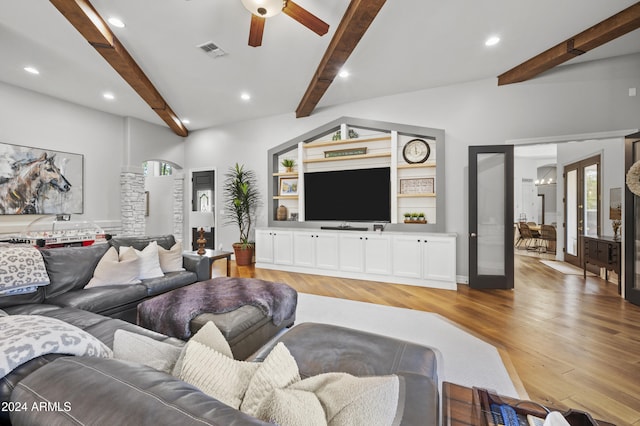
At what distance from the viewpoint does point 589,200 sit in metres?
5.68

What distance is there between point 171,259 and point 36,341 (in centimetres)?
265

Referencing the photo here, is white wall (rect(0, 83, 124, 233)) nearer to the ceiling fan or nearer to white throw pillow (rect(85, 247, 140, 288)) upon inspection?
white throw pillow (rect(85, 247, 140, 288))

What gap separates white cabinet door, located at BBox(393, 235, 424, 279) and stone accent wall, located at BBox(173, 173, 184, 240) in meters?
5.52

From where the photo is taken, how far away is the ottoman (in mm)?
1993

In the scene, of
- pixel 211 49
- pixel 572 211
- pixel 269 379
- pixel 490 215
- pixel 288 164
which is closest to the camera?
pixel 269 379

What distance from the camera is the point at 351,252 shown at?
15.6 feet

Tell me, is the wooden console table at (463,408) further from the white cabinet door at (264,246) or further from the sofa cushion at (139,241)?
the white cabinet door at (264,246)

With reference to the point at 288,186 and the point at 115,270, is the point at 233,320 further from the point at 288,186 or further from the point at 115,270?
the point at 288,186

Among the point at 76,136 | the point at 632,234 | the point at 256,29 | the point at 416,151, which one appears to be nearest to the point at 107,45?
the point at 256,29

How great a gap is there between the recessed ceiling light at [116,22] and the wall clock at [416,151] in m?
4.22

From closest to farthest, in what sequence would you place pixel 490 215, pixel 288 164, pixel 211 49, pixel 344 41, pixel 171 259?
pixel 344 41 < pixel 171 259 < pixel 211 49 < pixel 490 215 < pixel 288 164

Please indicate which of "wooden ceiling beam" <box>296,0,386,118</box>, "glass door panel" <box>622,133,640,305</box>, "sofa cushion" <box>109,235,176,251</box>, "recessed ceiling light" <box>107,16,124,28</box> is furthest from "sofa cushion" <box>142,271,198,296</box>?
"glass door panel" <box>622,133,640,305</box>

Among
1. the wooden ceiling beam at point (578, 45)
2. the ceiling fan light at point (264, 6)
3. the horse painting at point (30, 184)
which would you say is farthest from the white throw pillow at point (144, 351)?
the horse painting at point (30, 184)

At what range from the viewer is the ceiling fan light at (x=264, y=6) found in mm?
2449
